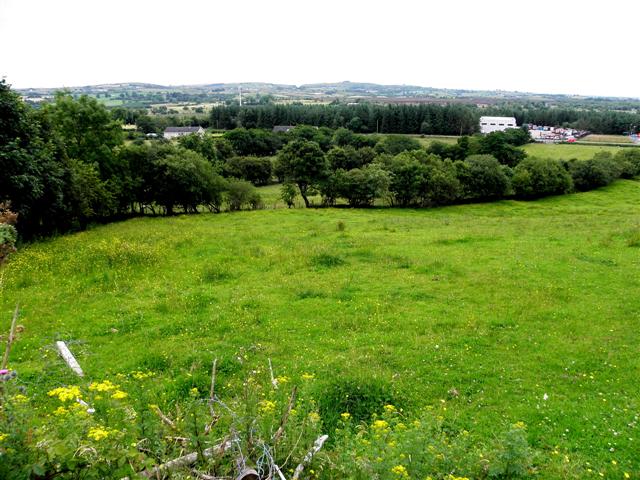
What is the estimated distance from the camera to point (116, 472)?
5004mm

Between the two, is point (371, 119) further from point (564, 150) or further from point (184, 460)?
point (184, 460)

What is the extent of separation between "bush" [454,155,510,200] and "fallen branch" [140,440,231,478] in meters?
59.0

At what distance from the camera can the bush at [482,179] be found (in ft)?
201

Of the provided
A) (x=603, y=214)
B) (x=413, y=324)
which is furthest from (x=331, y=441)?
(x=603, y=214)

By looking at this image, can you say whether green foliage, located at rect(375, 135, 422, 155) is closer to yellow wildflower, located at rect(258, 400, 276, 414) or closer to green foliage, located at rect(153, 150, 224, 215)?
green foliage, located at rect(153, 150, 224, 215)

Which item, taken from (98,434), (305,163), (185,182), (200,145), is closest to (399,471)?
(98,434)

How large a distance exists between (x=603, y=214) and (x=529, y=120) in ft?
492

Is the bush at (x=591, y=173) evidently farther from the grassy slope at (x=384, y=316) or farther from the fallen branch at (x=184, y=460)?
the fallen branch at (x=184, y=460)

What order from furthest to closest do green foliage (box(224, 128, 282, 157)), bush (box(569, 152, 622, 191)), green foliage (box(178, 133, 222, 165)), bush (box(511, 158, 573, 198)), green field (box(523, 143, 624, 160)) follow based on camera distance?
green foliage (box(224, 128, 282, 157)) < green field (box(523, 143, 624, 160)) < bush (box(569, 152, 622, 191)) < green foliage (box(178, 133, 222, 165)) < bush (box(511, 158, 573, 198))

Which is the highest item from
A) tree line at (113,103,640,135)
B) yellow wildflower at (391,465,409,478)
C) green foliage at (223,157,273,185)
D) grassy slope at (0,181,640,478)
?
tree line at (113,103,640,135)

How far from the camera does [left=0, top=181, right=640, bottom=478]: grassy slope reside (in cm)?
1111

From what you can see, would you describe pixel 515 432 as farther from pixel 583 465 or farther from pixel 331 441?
pixel 331 441

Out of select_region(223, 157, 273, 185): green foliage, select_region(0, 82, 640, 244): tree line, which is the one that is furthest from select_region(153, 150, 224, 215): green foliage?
select_region(223, 157, 273, 185): green foliage

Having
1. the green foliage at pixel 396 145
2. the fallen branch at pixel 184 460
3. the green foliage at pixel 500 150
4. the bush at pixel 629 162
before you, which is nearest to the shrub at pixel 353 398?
the fallen branch at pixel 184 460
